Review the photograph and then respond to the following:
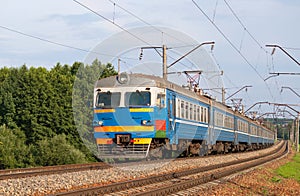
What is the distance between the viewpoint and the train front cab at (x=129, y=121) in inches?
692

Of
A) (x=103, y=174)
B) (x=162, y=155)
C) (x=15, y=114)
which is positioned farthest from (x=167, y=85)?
(x=15, y=114)

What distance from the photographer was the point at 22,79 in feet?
154

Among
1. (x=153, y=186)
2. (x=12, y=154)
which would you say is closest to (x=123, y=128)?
(x=153, y=186)

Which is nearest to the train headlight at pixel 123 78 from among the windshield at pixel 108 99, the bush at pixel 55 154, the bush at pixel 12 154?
the windshield at pixel 108 99

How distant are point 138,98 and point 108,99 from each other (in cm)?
112

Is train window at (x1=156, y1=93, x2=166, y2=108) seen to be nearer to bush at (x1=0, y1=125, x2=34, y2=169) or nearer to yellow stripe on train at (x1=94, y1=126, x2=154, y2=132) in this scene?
yellow stripe on train at (x1=94, y1=126, x2=154, y2=132)

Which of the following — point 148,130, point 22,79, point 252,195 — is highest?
point 22,79

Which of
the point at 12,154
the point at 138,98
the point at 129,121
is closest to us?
the point at 129,121

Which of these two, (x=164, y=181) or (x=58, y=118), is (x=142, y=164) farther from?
(x=58, y=118)

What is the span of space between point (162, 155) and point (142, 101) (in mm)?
3088

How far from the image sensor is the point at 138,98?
17984mm

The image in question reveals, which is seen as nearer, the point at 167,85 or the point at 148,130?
the point at 148,130

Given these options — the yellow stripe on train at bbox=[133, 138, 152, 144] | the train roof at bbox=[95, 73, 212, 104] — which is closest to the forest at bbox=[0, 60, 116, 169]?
the train roof at bbox=[95, 73, 212, 104]

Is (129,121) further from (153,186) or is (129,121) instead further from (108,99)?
(153,186)
